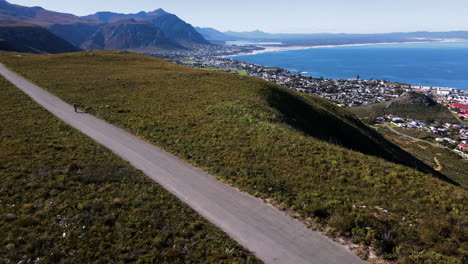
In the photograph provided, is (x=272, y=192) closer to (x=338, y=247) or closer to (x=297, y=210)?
(x=297, y=210)

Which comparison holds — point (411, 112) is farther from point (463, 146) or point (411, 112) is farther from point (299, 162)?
point (299, 162)

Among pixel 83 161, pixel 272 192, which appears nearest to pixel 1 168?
pixel 83 161

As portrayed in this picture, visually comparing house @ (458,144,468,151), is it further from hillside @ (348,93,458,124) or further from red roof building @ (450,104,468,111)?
red roof building @ (450,104,468,111)

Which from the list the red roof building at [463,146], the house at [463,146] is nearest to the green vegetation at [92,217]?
the house at [463,146]

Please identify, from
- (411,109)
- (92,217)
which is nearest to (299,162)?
(92,217)

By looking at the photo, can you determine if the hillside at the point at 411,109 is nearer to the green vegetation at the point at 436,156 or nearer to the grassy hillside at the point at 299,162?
the green vegetation at the point at 436,156

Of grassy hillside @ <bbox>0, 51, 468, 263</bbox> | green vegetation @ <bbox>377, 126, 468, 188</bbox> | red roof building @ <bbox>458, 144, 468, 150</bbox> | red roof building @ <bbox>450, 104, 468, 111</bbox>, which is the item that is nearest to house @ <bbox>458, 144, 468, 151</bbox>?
red roof building @ <bbox>458, 144, 468, 150</bbox>
